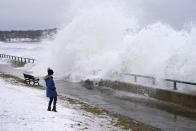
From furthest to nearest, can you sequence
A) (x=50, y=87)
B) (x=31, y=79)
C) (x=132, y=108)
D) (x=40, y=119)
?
(x=31, y=79) < (x=132, y=108) < (x=50, y=87) < (x=40, y=119)

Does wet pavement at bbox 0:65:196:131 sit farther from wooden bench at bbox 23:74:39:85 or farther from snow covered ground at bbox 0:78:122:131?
wooden bench at bbox 23:74:39:85

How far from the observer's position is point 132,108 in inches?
508

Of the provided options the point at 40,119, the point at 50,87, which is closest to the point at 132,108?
the point at 50,87

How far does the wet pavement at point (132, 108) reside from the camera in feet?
33.9

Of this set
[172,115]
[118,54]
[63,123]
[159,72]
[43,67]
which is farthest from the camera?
[43,67]

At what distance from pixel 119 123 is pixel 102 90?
8.32 m

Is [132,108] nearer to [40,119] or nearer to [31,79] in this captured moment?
[40,119]

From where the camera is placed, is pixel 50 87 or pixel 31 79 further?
pixel 31 79

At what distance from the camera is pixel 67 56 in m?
27.0

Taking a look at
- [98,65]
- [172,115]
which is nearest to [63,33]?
[98,65]

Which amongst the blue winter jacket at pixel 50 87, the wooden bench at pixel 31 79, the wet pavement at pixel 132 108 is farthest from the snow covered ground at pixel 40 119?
the wooden bench at pixel 31 79

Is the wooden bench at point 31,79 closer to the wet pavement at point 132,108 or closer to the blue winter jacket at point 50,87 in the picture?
the wet pavement at point 132,108

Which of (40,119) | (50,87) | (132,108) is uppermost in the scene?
(50,87)

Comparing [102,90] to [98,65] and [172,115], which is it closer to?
[98,65]
